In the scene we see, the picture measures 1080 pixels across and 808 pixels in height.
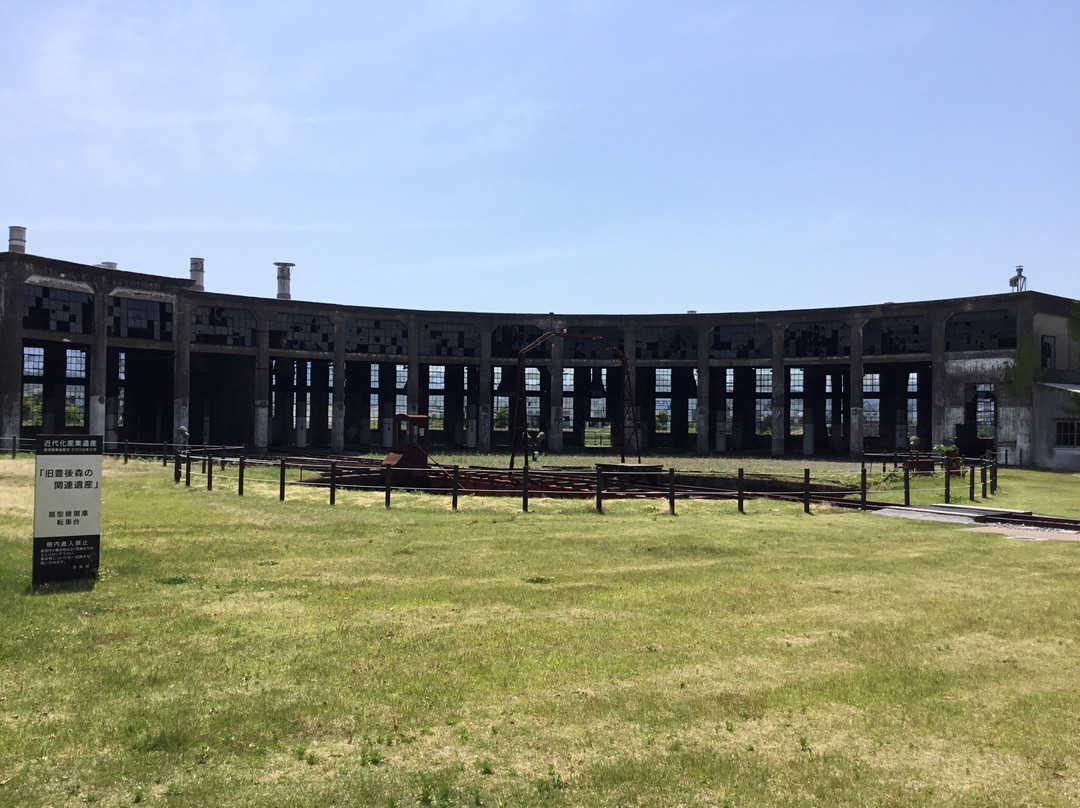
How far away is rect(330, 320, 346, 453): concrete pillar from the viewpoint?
57156mm

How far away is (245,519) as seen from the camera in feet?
61.0

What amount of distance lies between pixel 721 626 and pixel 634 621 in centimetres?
94

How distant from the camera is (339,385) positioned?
188 feet

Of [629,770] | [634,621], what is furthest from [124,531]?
[629,770]

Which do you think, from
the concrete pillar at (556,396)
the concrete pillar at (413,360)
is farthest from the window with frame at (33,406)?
the concrete pillar at (556,396)

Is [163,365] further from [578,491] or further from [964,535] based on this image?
[964,535]

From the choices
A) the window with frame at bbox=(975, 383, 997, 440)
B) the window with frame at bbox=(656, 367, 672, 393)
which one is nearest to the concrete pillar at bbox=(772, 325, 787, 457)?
the window with frame at bbox=(975, 383, 997, 440)

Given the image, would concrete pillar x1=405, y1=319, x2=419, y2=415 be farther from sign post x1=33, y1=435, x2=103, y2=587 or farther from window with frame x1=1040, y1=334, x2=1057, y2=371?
sign post x1=33, y1=435, x2=103, y2=587

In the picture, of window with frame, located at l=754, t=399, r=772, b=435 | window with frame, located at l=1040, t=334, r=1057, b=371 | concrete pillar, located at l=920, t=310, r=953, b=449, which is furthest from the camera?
window with frame, located at l=754, t=399, r=772, b=435

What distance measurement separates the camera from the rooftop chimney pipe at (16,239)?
50.2 metres

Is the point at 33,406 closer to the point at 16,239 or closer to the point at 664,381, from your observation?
the point at 16,239

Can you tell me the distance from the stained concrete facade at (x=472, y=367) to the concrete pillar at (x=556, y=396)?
115 mm

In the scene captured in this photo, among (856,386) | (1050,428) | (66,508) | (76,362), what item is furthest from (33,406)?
(1050,428)

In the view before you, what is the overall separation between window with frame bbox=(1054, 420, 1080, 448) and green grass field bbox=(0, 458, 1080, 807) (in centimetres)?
3197
